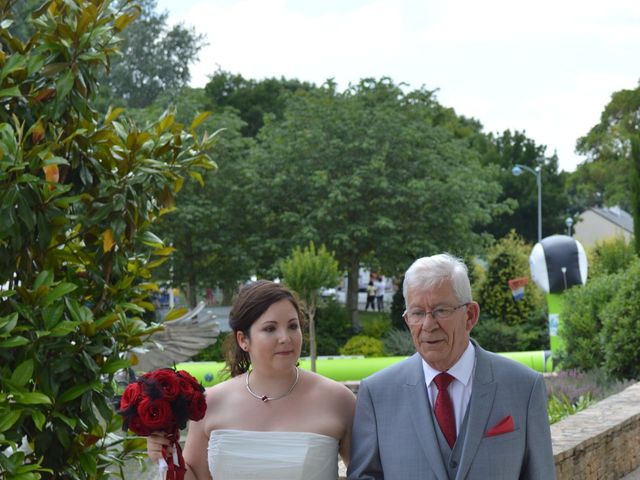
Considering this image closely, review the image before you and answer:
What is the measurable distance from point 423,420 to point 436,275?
510 millimetres

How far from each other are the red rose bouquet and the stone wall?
3.85 metres

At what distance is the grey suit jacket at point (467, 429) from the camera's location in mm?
3688

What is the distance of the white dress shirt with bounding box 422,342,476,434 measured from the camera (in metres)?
3.81

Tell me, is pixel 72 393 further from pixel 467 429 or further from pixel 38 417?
pixel 467 429

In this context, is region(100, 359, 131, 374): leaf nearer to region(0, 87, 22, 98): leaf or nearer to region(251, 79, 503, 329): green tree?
region(0, 87, 22, 98): leaf

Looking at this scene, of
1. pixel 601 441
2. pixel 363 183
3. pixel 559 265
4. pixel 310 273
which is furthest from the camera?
pixel 363 183

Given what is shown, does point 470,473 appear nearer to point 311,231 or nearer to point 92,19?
point 92,19

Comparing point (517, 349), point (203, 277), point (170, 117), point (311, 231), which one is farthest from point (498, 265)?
point (170, 117)

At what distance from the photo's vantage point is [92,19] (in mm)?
4363

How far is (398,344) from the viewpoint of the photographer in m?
28.6

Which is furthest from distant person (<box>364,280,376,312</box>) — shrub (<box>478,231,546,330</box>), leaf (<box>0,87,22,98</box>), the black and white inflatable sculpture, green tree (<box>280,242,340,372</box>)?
leaf (<box>0,87,22,98</box>)

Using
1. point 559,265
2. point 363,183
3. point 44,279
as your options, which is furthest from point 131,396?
point 363,183

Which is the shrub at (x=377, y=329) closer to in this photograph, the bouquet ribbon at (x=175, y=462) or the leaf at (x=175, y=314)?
the leaf at (x=175, y=314)

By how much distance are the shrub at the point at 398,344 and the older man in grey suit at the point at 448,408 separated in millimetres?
24201
